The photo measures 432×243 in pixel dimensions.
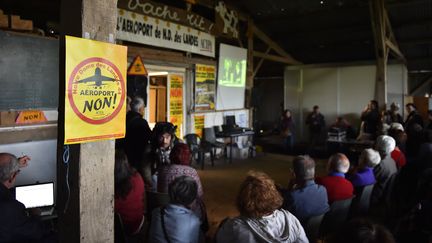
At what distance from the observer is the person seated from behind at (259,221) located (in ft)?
6.51

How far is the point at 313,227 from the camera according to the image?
2748 millimetres

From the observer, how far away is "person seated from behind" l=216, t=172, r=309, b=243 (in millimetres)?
1985

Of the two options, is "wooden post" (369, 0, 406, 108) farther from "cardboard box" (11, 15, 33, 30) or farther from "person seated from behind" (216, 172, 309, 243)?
"person seated from behind" (216, 172, 309, 243)

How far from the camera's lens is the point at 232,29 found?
8914mm

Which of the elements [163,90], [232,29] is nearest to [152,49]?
[163,90]

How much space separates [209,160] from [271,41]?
463 cm

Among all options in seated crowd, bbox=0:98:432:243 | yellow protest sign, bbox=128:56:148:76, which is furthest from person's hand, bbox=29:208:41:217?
yellow protest sign, bbox=128:56:148:76

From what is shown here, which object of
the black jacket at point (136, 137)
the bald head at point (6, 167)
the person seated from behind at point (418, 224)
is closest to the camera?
the bald head at point (6, 167)

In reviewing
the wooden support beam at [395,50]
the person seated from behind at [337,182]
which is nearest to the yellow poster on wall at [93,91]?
the person seated from behind at [337,182]

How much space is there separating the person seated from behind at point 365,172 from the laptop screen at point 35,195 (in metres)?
2.74

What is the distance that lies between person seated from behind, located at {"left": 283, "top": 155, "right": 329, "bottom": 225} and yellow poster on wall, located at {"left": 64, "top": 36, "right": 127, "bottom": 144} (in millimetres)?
1388

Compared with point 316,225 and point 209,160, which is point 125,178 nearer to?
point 316,225

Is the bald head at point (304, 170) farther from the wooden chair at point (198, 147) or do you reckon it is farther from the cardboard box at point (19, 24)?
the wooden chair at point (198, 147)

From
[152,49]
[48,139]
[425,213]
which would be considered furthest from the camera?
[152,49]
